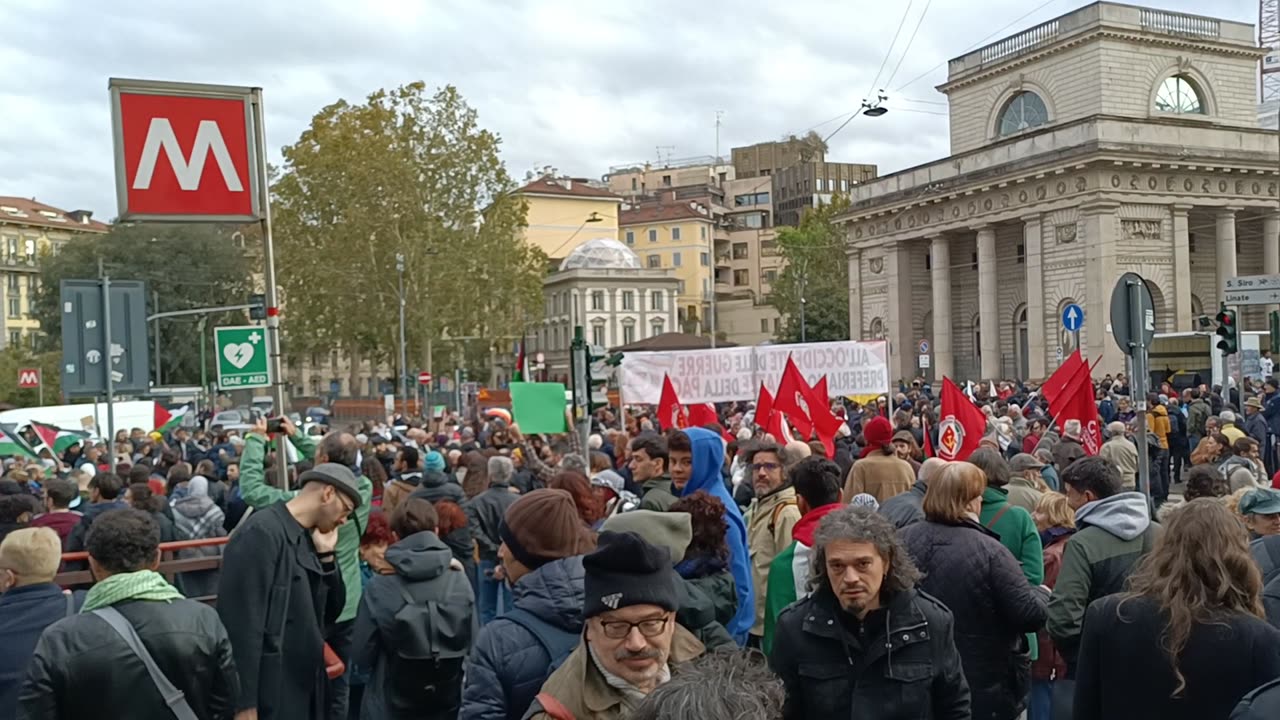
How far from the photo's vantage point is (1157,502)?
703 inches

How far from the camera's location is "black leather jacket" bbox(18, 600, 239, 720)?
4.24m

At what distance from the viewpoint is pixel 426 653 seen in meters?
5.37

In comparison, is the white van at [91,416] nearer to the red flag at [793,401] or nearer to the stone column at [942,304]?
the red flag at [793,401]

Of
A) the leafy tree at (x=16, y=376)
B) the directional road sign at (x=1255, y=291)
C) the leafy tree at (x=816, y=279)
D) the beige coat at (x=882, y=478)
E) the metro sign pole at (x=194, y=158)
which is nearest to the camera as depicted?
the metro sign pole at (x=194, y=158)

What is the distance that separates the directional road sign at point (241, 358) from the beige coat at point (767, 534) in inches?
157

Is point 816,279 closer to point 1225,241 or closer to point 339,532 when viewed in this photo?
point 1225,241

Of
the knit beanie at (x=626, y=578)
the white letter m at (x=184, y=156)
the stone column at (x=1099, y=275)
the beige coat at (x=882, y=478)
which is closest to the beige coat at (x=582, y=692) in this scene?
the knit beanie at (x=626, y=578)

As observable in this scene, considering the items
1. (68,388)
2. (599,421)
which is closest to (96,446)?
(68,388)

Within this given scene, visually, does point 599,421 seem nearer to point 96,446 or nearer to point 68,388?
point 96,446

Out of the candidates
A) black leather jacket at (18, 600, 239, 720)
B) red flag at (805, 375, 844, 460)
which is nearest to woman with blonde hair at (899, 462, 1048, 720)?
black leather jacket at (18, 600, 239, 720)

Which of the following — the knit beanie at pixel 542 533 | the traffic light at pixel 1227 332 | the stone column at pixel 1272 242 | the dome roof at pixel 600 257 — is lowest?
the knit beanie at pixel 542 533

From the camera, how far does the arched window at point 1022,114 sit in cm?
4988

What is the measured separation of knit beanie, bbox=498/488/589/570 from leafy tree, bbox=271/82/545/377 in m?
43.8

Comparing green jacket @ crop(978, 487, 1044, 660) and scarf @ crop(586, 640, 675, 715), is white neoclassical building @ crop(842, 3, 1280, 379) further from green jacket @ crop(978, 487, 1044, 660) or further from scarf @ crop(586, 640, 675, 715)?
scarf @ crop(586, 640, 675, 715)
